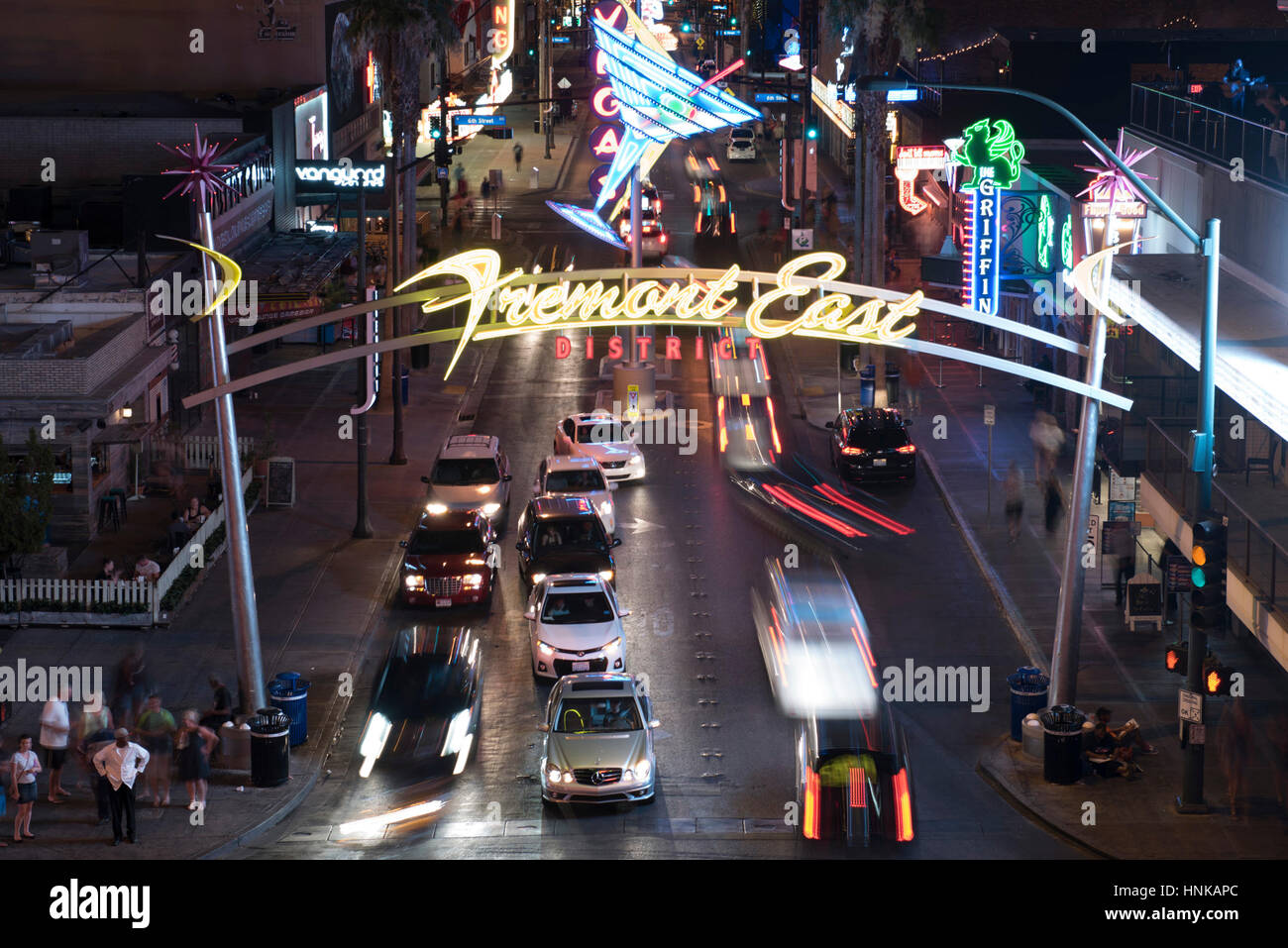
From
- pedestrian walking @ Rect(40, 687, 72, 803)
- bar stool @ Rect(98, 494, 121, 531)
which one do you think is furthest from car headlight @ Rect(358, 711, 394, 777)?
bar stool @ Rect(98, 494, 121, 531)

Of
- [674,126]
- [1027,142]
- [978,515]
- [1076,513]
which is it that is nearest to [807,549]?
[978,515]

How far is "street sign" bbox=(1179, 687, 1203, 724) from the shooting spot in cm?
2264

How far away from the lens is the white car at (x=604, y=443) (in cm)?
3988

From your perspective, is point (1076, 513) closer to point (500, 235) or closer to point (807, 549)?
point (807, 549)

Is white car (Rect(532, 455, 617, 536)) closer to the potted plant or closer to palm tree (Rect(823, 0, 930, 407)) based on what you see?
the potted plant

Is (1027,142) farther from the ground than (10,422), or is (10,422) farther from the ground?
(1027,142)

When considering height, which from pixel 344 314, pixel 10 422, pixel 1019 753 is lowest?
pixel 1019 753

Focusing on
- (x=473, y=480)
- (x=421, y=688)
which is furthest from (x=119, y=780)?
(x=473, y=480)

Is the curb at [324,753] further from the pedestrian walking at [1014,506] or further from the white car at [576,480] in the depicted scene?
the pedestrian walking at [1014,506]

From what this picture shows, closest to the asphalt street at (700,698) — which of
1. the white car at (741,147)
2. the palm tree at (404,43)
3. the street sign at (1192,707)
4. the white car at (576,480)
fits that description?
the white car at (576,480)

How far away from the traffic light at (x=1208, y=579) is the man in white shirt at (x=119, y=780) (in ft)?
42.8

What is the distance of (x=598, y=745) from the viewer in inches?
920
